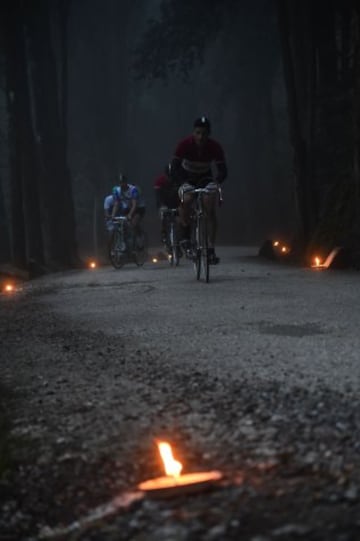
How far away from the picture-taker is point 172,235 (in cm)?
1559

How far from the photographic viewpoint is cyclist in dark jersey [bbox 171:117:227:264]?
10.3m

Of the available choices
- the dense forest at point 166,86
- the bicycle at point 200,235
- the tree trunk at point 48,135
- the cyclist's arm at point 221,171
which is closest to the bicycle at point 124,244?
the dense forest at point 166,86

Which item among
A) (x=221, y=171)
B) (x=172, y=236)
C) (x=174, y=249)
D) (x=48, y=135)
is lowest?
(x=174, y=249)

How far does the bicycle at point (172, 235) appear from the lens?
15.5 metres

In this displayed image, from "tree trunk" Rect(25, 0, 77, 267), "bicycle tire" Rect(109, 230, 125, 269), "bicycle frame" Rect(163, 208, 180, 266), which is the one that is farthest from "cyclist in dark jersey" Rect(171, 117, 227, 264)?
"tree trunk" Rect(25, 0, 77, 267)

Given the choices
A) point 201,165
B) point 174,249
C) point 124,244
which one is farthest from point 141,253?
point 201,165

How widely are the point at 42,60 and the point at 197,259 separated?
46.7 feet

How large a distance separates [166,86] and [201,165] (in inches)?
748

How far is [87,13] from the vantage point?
3888 centimetres

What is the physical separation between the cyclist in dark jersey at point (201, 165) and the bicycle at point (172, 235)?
15.1 feet

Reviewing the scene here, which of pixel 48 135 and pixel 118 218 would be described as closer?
pixel 118 218

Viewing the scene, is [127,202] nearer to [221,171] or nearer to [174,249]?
[174,249]

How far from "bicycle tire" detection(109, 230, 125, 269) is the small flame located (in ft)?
48.9

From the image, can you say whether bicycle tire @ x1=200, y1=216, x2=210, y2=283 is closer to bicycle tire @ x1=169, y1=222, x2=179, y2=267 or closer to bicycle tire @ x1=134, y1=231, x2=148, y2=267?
bicycle tire @ x1=169, y1=222, x2=179, y2=267
